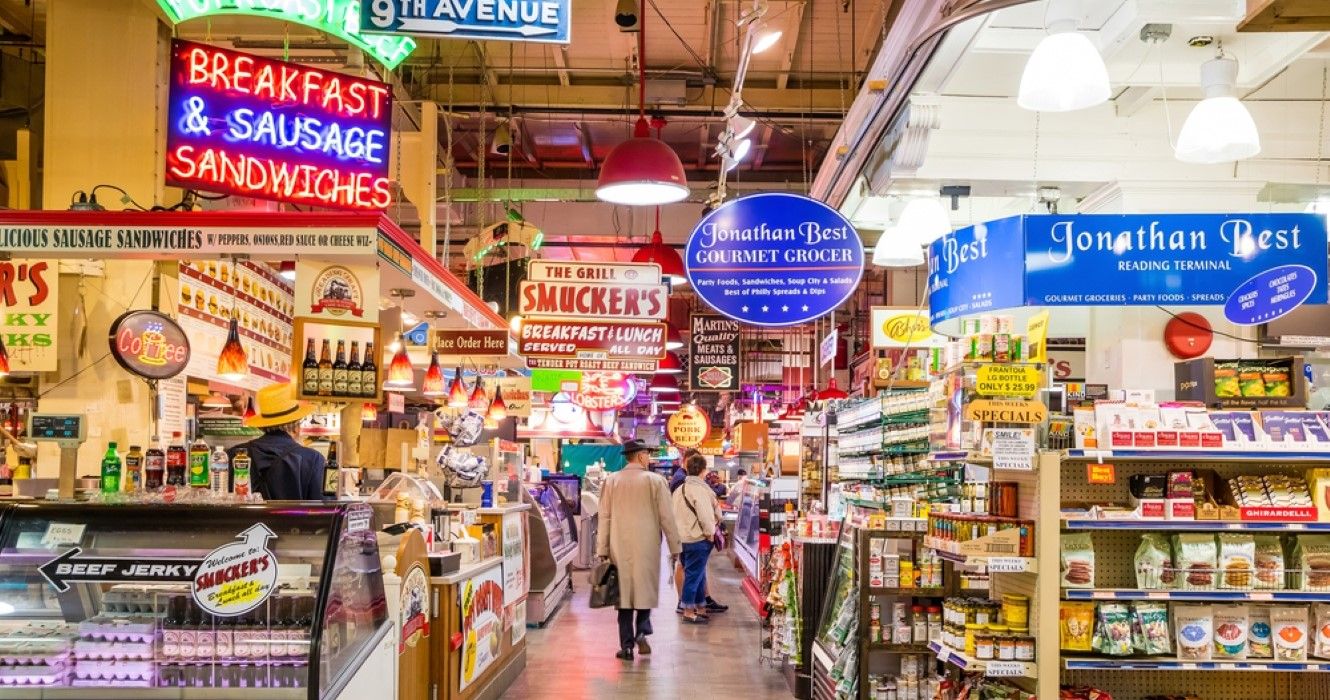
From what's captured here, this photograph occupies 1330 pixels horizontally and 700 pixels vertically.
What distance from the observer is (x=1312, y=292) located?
6.28 m

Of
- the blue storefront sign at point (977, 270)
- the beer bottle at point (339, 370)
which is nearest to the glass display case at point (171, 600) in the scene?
the beer bottle at point (339, 370)

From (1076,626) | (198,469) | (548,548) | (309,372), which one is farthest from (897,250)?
(548,548)

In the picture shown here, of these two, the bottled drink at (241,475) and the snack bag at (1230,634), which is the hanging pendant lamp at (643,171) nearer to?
the bottled drink at (241,475)

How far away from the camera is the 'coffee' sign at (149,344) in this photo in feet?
24.7

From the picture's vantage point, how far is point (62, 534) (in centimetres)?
409

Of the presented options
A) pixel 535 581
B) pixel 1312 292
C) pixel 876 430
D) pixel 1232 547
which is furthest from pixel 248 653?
pixel 535 581

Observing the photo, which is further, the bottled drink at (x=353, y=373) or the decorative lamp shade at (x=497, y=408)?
the decorative lamp shade at (x=497, y=408)

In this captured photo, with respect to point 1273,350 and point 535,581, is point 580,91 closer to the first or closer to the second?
point 535,581

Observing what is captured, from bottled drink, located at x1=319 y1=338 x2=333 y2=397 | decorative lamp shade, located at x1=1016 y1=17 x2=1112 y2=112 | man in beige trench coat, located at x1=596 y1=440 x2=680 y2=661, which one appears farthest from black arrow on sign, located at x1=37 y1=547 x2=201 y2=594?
man in beige trench coat, located at x1=596 y1=440 x2=680 y2=661

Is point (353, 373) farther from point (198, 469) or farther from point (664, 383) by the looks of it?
point (664, 383)

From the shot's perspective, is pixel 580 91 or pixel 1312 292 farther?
pixel 580 91

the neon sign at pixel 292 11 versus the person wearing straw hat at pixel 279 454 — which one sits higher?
the neon sign at pixel 292 11

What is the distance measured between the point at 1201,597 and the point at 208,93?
20.0 feet

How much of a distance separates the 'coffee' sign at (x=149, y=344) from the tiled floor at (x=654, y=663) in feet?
11.4
